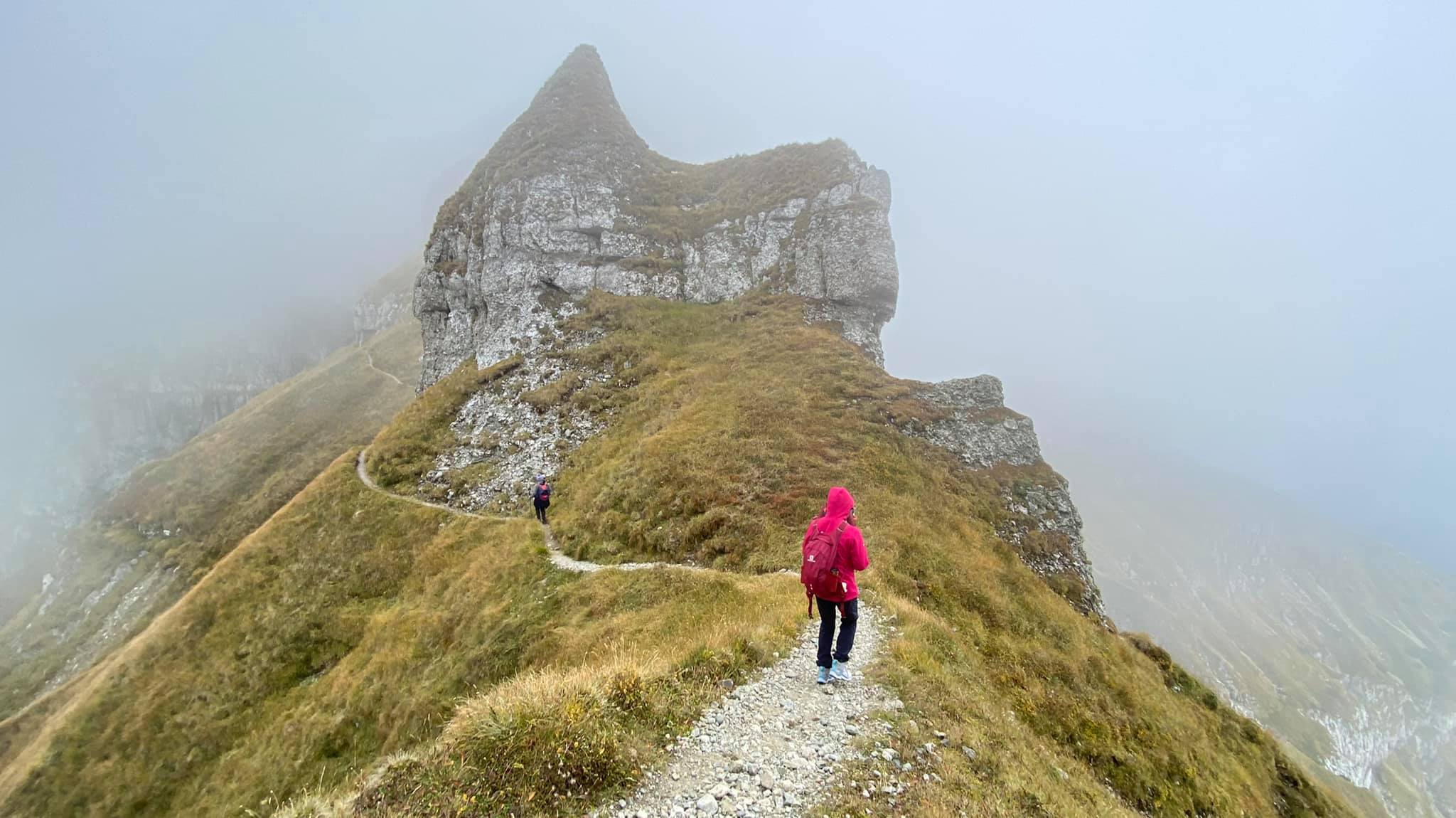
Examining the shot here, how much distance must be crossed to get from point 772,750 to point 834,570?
3330 millimetres

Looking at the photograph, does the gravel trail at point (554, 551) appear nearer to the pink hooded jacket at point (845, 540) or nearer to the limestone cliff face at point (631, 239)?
the pink hooded jacket at point (845, 540)

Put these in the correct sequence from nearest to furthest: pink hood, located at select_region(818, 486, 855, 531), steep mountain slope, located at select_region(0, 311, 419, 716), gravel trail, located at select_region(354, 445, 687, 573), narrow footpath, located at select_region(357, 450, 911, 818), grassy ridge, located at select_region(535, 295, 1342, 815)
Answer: narrow footpath, located at select_region(357, 450, 911, 818)
pink hood, located at select_region(818, 486, 855, 531)
grassy ridge, located at select_region(535, 295, 1342, 815)
gravel trail, located at select_region(354, 445, 687, 573)
steep mountain slope, located at select_region(0, 311, 419, 716)

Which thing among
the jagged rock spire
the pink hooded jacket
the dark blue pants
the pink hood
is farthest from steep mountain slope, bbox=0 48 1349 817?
the jagged rock spire

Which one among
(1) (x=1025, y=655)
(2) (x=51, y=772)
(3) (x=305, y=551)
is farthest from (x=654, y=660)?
(2) (x=51, y=772)

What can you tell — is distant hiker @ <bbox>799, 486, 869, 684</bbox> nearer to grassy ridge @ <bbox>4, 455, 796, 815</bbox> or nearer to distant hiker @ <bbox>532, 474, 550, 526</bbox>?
Result: grassy ridge @ <bbox>4, 455, 796, 815</bbox>

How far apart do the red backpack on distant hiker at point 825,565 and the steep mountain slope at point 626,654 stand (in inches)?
84.4

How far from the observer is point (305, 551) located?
36188mm

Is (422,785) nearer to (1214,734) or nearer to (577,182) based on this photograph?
(1214,734)

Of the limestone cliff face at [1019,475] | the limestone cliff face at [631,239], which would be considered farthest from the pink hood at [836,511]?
the limestone cliff face at [631,239]

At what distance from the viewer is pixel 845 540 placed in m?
10.4

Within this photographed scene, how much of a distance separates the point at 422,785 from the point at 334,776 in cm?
2079

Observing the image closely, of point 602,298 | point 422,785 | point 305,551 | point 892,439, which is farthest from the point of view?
point 602,298

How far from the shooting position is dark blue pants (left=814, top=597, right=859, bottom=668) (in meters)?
10.7

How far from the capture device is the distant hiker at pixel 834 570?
10.4 meters
